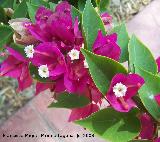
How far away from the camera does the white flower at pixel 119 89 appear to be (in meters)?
0.60

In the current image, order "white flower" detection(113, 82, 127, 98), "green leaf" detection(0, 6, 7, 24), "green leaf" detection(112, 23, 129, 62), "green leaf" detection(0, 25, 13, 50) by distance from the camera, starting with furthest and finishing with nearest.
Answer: "green leaf" detection(0, 6, 7, 24) → "green leaf" detection(0, 25, 13, 50) → "green leaf" detection(112, 23, 129, 62) → "white flower" detection(113, 82, 127, 98)

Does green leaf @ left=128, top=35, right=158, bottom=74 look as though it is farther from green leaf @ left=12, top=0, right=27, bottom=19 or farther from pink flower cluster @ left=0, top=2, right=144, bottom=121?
green leaf @ left=12, top=0, right=27, bottom=19


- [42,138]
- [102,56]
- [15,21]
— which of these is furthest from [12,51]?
[42,138]

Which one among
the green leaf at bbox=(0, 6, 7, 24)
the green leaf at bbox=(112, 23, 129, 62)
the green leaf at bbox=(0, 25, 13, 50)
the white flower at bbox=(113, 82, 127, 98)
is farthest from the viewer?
the green leaf at bbox=(0, 6, 7, 24)

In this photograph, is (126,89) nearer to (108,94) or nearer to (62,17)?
(108,94)

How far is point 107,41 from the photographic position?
658mm

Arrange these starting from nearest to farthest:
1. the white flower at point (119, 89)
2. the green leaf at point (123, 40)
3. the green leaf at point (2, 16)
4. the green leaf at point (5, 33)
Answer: the white flower at point (119, 89), the green leaf at point (123, 40), the green leaf at point (5, 33), the green leaf at point (2, 16)

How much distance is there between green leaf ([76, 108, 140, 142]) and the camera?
2.06ft

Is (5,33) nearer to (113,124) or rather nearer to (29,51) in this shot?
(29,51)

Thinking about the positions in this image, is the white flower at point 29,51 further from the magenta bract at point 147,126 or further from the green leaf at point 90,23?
the magenta bract at point 147,126

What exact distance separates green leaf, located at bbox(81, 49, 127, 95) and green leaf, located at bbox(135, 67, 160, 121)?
0.03 meters

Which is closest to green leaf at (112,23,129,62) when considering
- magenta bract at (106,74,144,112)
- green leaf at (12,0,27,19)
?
magenta bract at (106,74,144,112)

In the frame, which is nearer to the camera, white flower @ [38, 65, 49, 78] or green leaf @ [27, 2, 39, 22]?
white flower @ [38, 65, 49, 78]

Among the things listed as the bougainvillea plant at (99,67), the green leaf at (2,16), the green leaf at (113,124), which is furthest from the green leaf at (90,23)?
the green leaf at (2,16)
